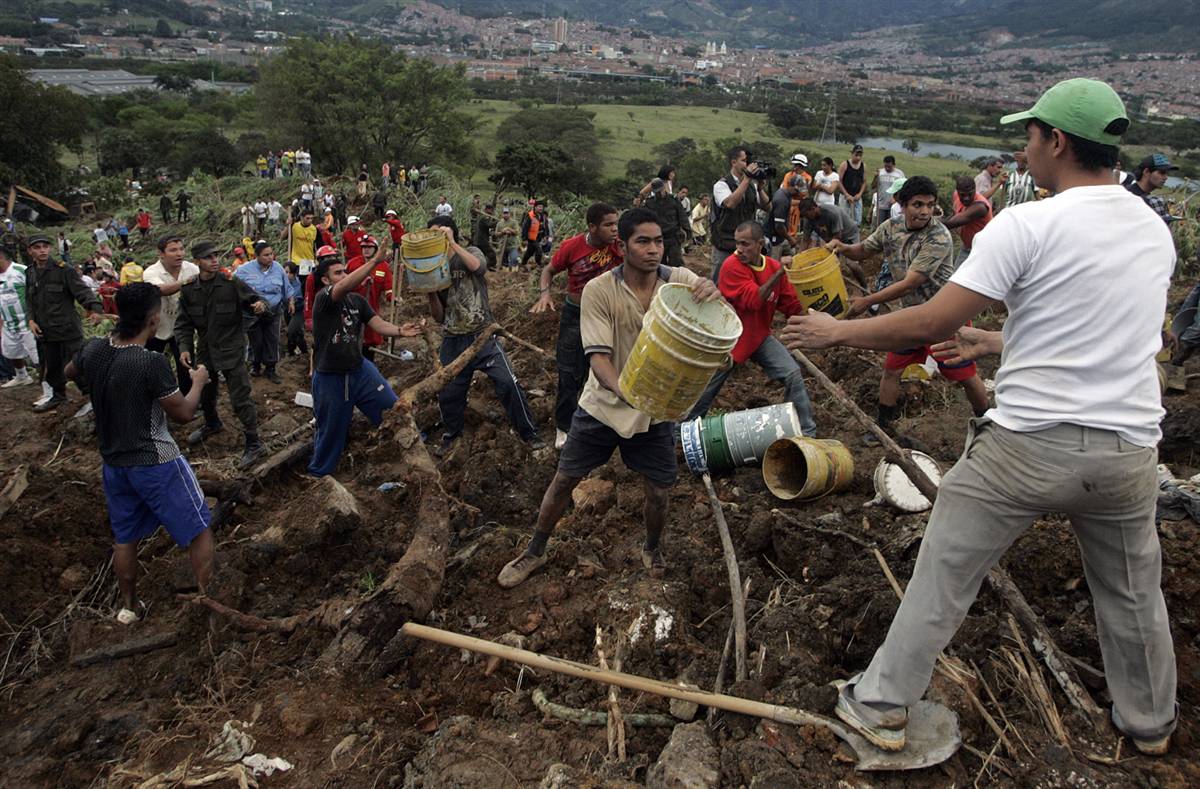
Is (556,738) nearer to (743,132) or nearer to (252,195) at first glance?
(252,195)

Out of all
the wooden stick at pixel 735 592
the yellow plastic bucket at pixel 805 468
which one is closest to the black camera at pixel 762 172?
the yellow plastic bucket at pixel 805 468

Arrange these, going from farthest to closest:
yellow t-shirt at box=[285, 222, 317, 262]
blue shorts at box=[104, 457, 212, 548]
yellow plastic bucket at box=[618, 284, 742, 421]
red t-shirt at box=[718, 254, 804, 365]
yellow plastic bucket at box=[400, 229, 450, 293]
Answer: yellow t-shirt at box=[285, 222, 317, 262], yellow plastic bucket at box=[400, 229, 450, 293], red t-shirt at box=[718, 254, 804, 365], blue shorts at box=[104, 457, 212, 548], yellow plastic bucket at box=[618, 284, 742, 421]

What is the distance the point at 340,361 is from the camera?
520cm

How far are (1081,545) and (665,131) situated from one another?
76.0 m

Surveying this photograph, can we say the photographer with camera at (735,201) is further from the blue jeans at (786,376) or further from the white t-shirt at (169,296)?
A: the white t-shirt at (169,296)

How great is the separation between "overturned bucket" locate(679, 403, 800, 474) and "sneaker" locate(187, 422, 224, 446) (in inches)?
167

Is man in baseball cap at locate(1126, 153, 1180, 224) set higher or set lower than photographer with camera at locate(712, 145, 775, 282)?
higher

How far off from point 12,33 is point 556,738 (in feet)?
592

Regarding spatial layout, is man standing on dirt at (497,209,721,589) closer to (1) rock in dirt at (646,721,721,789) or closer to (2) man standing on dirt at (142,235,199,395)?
(1) rock in dirt at (646,721,721,789)

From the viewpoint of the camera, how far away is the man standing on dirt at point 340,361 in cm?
512

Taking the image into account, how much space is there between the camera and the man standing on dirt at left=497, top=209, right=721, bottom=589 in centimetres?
356

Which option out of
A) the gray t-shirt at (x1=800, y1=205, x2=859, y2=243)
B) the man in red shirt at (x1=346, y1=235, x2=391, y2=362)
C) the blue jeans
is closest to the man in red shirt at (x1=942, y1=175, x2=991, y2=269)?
the gray t-shirt at (x1=800, y1=205, x2=859, y2=243)

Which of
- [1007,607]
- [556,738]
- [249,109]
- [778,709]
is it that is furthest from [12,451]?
[249,109]

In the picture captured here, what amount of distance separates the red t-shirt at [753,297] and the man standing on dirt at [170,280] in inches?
170
